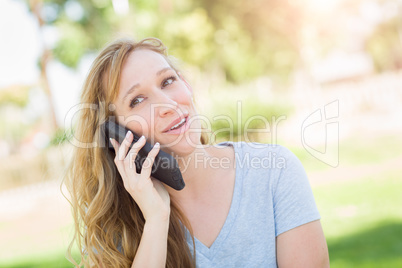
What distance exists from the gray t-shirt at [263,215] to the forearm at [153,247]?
0.20 m

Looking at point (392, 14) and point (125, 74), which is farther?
point (392, 14)

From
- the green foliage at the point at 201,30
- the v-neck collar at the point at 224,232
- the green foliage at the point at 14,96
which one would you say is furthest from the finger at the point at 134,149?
the green foliage at the point at 14,96

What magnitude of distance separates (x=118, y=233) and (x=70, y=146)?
2.25ft

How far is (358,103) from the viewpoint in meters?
14.6

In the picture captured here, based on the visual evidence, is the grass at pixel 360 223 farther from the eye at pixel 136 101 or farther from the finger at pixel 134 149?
the eye at pixel 136 101

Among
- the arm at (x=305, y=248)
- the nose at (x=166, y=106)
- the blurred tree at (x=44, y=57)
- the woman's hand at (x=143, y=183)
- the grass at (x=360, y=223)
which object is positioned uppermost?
the blurred tree at (x=44, y=57)

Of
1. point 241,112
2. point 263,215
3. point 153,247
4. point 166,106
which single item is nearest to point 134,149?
point 166,106

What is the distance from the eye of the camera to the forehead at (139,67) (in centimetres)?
233

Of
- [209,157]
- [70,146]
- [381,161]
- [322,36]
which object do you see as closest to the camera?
[209,157]

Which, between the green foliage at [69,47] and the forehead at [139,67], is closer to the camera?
the forehead at [139,67]

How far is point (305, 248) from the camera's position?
2078mm

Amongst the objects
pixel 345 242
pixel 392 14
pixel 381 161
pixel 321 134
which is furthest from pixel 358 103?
pixel 392 14

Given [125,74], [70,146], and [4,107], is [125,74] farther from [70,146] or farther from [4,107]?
[4,107]

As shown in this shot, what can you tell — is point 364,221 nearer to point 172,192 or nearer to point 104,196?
point 172,192
